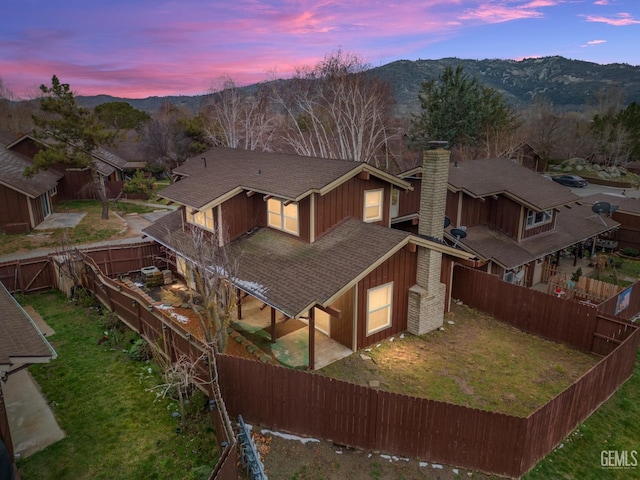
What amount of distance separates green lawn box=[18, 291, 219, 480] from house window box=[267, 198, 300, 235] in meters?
7.26

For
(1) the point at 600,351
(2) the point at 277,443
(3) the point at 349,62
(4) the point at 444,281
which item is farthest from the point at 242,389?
(3) the point at 349,62

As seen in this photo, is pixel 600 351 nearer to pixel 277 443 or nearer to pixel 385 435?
pixel 385 435

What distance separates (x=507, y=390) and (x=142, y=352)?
11860 mm

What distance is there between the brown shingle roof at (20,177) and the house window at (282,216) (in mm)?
20349

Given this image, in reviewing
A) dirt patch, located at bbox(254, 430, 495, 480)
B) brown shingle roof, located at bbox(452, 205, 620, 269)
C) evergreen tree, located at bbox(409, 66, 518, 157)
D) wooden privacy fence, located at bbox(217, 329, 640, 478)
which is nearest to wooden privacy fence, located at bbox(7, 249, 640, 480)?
wooden privacy fence, located at bbox(217, 329, 640, 478)

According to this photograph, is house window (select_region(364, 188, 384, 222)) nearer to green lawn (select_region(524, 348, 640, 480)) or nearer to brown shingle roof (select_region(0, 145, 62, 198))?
green lawn (select_region(524, 348, 640, 480))

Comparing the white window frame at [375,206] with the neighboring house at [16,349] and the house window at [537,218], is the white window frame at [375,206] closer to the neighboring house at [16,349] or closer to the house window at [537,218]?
the house window at [537,218]

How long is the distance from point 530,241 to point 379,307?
39.2 feet

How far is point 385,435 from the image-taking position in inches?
386

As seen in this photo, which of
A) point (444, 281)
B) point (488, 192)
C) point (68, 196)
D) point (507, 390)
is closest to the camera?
point (507, 390)

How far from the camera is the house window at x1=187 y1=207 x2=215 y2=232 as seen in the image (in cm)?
1886

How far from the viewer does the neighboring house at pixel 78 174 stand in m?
35.7

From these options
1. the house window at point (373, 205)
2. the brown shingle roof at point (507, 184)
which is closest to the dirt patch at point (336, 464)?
the house window at point (373, 205)

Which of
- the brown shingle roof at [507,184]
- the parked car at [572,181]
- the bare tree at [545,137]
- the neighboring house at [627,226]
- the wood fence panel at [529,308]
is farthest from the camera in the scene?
the bare tree at [545,137]
